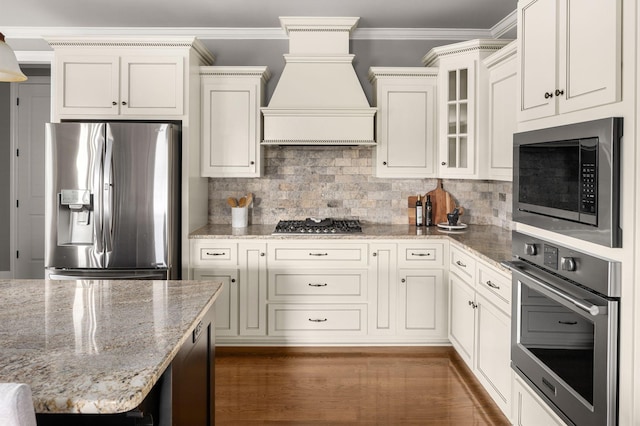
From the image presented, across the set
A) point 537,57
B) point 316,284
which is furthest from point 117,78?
point 537,57

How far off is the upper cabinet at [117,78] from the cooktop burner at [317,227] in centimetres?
120

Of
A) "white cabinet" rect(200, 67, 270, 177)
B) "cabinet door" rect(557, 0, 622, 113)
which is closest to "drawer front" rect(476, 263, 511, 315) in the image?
"cabinet door" rect(557, 0, 622, 113)

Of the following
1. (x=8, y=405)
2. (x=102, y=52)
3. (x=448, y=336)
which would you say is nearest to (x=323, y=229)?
(x=448, y=336)

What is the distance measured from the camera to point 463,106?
3781mm

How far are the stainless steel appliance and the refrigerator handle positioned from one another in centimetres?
254

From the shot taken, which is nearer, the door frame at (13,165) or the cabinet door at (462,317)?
the cabinet door at (462,317)

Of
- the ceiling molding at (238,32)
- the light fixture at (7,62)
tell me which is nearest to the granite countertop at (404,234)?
the ceiling molding at (238,32)

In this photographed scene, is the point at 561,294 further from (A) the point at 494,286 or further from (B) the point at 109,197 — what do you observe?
(B) the point at 109,197

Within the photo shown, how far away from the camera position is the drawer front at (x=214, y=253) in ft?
12.1

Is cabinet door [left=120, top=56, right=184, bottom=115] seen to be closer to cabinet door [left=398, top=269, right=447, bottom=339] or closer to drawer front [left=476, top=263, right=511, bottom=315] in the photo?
cabinet door [left=398, top=269, right=447, bottom=339]

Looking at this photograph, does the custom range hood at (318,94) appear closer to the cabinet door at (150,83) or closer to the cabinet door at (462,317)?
the cabinet door at (150,83)

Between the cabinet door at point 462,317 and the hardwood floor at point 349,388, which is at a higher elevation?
the cabinet door at point 462,317

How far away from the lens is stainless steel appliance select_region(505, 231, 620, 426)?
1.53 m

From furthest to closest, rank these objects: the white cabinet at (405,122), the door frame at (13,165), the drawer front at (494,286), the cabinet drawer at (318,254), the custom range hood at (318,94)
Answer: the door frame at (13,165) < the white cabinet at (405,122) < the custom range hood at (318,94) < the cabinet drawer at (318,254) < the drawer front at (494,286)
